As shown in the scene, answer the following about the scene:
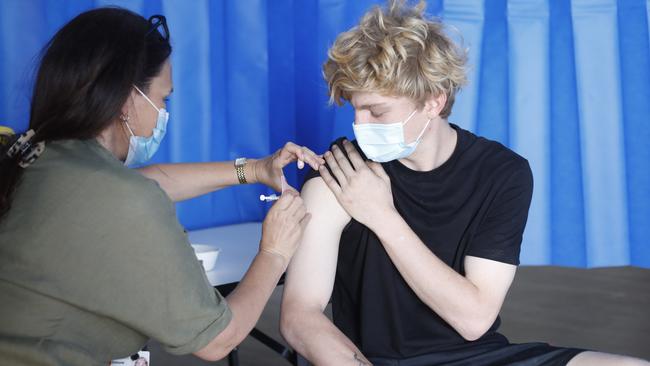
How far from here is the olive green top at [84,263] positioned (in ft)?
3.55

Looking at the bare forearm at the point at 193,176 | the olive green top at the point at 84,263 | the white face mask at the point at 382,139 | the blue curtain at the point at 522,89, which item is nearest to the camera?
the olive green top at the point at 84,263

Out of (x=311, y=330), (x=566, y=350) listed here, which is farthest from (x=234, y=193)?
(x=566, y=350)

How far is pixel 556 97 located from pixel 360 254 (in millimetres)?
1064

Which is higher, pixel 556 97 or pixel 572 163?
pixel 556 97

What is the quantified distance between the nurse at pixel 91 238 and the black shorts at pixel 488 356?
16.0 inches

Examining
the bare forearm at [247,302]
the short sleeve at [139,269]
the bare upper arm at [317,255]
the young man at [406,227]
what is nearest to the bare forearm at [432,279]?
the young man at [406,227]

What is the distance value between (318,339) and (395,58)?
57 centimetres

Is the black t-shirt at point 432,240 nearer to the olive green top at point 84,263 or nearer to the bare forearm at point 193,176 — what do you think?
the bare forearm at point 193,176

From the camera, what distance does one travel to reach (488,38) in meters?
2.31

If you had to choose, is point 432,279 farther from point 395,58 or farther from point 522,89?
point 522,89

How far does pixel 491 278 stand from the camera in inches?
59.1

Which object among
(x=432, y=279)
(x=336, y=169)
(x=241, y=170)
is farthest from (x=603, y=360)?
(x=241, y=170)

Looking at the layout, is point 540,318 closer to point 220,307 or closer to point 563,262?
point 563,262

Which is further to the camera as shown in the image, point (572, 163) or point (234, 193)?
point (234, 193)
